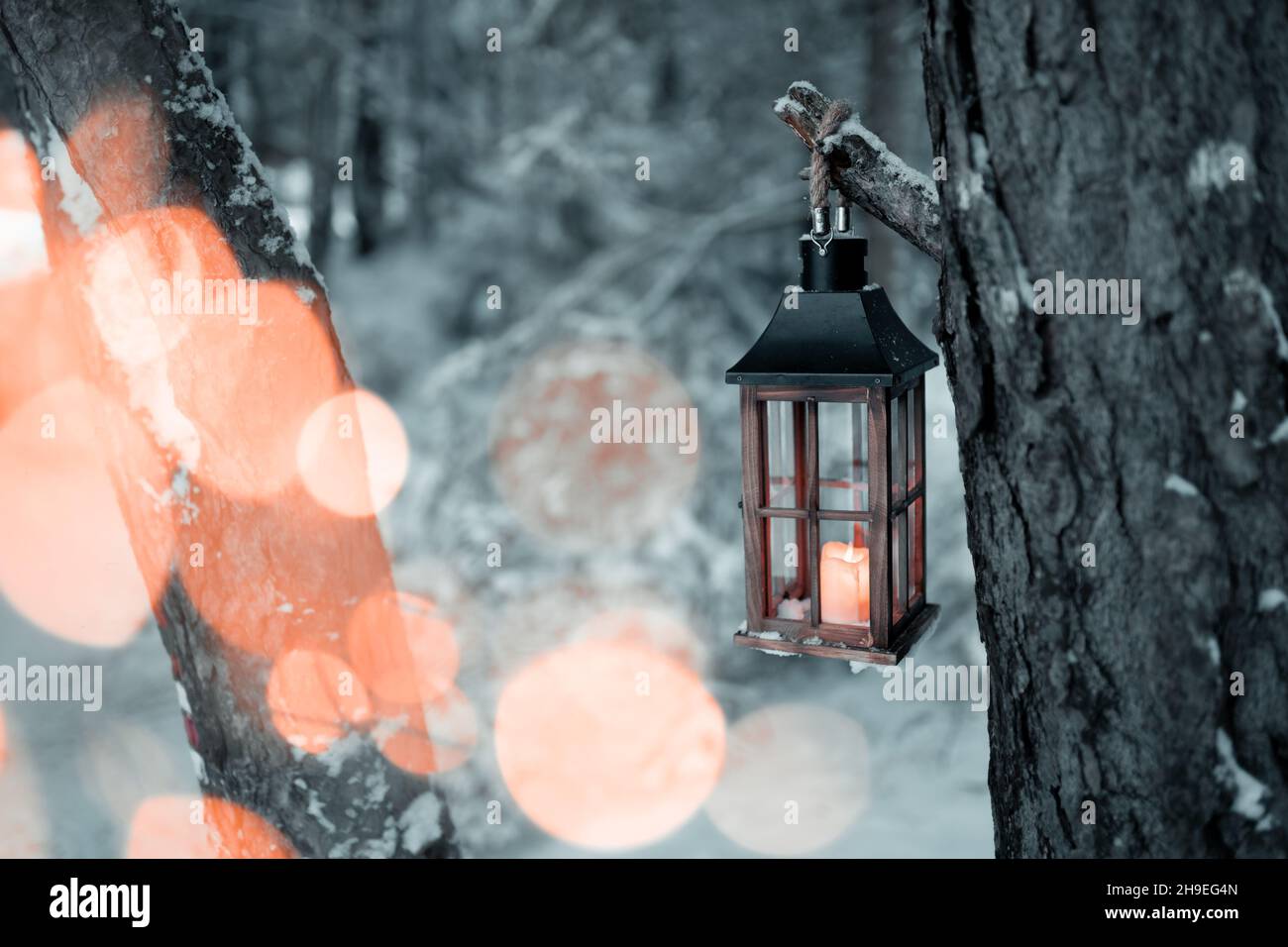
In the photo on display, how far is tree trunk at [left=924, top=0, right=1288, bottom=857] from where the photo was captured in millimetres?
1882

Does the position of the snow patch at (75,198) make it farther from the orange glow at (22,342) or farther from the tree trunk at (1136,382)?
the orange glow at (22,342)

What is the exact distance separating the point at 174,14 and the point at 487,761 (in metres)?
4.43

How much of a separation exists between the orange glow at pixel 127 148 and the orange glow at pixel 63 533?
5417 millimetres

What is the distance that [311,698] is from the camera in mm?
3143

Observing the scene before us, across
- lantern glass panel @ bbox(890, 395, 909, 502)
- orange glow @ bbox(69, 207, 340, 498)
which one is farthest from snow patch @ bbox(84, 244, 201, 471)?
lantern glass panel @ bbox(890, 395, 909, 502)

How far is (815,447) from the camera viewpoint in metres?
2.45

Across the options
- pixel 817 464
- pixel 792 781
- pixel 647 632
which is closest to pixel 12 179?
pixel 647 632

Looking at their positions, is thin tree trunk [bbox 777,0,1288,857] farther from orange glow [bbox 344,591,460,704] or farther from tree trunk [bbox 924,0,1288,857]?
orange glow [bbox 344,591,460,704]

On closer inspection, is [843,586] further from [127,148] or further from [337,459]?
[127,148]

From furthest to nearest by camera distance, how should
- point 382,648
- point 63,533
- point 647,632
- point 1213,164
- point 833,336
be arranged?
point 63,533 < point 647,632 < point 382,648 < point 833,336 < point 1213,164

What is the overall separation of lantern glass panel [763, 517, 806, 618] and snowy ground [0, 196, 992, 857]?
306 centimetres

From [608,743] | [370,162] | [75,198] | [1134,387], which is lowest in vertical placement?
[608,743]

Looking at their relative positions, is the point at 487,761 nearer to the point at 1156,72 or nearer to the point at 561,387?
the point at 561,387

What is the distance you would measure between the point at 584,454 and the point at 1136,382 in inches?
276
